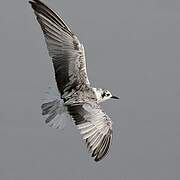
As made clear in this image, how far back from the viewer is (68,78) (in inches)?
116

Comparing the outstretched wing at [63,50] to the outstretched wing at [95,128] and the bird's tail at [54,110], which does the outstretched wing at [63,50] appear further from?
the outstretched wing at [95,128]

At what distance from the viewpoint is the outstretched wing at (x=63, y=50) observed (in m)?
2.84

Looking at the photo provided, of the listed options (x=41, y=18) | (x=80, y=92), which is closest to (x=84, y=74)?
(x=80, y=92)

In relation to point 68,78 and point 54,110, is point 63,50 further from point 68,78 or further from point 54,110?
point 54,110

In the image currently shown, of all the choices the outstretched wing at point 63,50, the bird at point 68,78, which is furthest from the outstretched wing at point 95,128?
the outstretched wing at point 63,50

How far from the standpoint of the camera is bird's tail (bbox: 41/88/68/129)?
2.82 meters

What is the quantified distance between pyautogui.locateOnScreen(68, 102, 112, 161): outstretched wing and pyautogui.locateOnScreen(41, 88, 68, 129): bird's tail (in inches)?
2.8

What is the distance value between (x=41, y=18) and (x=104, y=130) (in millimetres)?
482

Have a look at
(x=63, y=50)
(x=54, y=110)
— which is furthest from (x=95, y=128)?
(x=63, y=50)

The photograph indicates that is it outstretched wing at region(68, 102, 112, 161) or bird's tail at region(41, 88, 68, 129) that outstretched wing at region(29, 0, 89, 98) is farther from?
outstretched wing at region(68, 102, 112, 161)

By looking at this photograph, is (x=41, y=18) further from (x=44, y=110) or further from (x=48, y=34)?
(x=44, y=110)

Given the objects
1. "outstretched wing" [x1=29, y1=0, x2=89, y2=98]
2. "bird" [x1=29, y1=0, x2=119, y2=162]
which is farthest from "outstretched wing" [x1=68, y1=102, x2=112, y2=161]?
"outstretched wing" [x1=29, y1=0, x2=89, y2=98]

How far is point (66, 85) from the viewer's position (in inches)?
116

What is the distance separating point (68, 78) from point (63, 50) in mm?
110
